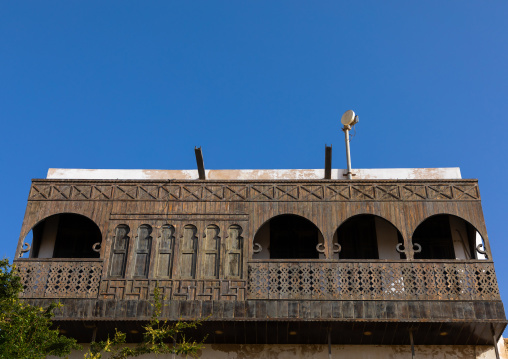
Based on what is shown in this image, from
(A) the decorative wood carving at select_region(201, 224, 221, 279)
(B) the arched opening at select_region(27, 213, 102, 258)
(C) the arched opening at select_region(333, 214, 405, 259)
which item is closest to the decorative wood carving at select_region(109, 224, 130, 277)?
(B) the arched opening at select_region(27, 213, 102, 258)

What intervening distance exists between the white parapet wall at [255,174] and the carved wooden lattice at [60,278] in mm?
3253

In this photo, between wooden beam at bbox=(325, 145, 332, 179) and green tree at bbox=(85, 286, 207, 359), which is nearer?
green tree at bbox=(85, 286, 207, 359)

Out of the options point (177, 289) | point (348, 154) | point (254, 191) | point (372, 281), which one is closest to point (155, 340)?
point (177, 289)

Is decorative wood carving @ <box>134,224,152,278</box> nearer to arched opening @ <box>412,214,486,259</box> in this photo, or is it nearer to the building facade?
the building facade

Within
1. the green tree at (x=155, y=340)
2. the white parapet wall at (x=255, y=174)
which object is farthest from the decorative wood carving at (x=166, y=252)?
the white parapet wall at (x=255, y=174)

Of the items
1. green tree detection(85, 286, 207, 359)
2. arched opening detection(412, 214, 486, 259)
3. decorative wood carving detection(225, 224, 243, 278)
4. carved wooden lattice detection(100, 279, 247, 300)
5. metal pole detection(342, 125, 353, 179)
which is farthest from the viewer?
metal pole detection(342, 125, 353, 179)

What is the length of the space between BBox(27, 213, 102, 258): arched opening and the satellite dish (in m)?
7.60

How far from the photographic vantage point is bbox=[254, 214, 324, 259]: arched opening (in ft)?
57.1

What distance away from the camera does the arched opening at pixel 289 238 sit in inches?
685

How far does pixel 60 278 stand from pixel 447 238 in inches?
374

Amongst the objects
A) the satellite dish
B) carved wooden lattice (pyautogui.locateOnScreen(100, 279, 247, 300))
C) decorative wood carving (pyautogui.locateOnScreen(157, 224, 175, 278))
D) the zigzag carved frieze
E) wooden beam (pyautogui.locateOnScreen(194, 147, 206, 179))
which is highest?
the satellite dish

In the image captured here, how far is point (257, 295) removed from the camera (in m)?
15.2

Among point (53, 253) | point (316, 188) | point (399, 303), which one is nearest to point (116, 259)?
point (53, 253)

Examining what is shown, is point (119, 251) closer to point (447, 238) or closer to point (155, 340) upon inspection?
point (155, 340)
